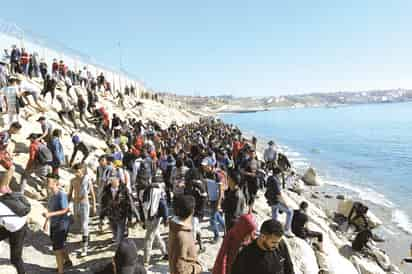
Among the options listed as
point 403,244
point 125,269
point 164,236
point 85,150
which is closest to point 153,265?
point 164,236

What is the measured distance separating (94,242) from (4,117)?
6.61 m

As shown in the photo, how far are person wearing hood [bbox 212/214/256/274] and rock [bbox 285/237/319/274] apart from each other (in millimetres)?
3309

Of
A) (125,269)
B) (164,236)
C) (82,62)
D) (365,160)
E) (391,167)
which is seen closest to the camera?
(125,269)

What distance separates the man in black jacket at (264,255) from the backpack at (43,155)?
19.3ft

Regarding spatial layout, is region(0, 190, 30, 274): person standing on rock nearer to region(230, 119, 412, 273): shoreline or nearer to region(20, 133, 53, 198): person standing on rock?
region(20, 133, 53, 198): person standing on rock

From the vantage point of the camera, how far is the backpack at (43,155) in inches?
297

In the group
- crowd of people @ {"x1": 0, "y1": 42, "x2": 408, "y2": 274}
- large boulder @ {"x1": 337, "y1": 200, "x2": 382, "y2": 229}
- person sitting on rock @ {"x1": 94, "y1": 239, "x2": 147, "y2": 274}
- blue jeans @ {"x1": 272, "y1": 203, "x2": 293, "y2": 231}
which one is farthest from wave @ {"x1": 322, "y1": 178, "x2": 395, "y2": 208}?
person sitting on rock @ {"x1": 94, "y1": 239, "x2": 147, "y2": 274}

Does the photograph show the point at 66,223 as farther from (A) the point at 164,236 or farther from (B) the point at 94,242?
(A) the point at 164,236

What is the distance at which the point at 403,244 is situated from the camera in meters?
12.9

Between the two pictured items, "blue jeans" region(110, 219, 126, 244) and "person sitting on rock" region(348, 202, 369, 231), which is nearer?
"blue jeans" region(110, 219, 126, 244)

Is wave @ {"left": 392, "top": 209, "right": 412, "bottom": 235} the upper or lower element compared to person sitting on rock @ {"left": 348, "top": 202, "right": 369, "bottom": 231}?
lower

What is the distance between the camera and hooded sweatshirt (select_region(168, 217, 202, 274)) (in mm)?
3742

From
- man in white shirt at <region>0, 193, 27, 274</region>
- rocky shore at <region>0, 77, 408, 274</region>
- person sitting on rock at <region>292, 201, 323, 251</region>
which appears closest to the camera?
man in white shirt at <region>0, 193, 27, 274</region>

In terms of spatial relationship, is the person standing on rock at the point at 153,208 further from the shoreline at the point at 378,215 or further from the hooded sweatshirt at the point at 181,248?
the shoreline at the point at 378,215
